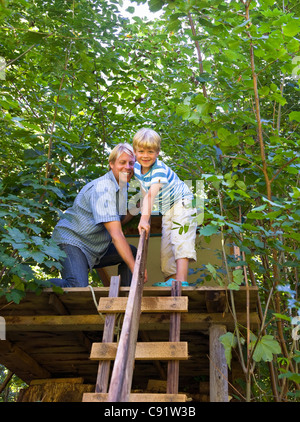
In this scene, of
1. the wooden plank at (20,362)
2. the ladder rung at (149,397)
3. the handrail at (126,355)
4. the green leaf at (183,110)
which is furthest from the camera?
the wooden plank at (20,362)

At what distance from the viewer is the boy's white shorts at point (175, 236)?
3.89 m

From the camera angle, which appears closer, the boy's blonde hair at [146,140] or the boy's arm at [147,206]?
the boy's arm at [147,206]

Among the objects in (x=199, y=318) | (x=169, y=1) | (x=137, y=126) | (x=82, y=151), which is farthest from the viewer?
(x=137, y=126)

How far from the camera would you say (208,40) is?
4.63 meters

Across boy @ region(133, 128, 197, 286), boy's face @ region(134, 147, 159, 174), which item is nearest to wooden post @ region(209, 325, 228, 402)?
boy @ region(133, 128, 197, 286)

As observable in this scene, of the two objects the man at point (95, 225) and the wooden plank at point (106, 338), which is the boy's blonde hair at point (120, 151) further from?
the wooden plank at point (106, 338)

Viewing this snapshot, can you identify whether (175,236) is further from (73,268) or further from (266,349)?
(266,349)

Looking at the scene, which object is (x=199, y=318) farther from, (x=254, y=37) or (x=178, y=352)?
(x=254, y=37)

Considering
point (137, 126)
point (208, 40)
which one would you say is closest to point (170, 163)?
point (137, 126)

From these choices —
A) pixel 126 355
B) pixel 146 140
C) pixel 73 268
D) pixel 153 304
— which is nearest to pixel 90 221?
pixel 73 268

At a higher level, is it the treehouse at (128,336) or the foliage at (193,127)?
the foliage at (193,127)

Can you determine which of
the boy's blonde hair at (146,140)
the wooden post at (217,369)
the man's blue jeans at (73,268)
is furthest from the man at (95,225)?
the wooden post at (217,369)
